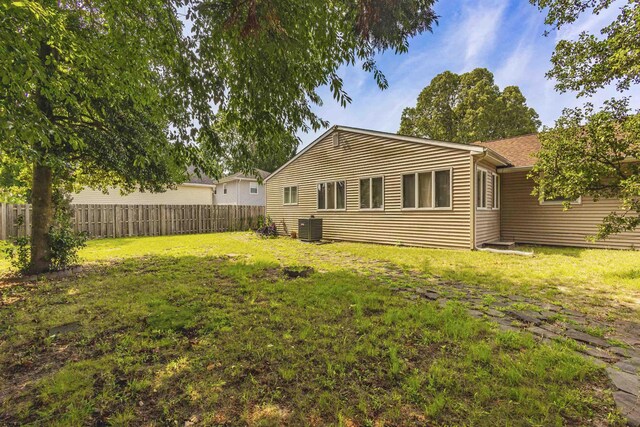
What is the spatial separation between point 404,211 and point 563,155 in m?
4.98

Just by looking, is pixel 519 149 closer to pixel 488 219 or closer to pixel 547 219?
pixel 547 219

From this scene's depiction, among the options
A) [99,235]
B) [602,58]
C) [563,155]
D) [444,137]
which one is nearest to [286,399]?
[563,155]

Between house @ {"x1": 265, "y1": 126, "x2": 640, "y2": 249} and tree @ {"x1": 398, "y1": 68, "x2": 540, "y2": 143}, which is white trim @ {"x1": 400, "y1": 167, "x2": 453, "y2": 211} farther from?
tree @ {"x1": 398, "y1": 68, "x2": 540, "y2": 143}

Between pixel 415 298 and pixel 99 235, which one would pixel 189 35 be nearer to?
pixel 415 298

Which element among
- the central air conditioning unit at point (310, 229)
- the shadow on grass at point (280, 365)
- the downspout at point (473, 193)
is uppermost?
the downspout at point (473, 193)

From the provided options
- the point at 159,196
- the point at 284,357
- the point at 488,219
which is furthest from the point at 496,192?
the point at 159,196

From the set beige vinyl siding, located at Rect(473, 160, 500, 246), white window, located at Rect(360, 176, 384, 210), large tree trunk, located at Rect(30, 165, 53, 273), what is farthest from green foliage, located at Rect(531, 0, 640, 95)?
large tree trunk, located at Rect(30, 165, 53, 273)

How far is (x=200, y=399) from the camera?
2186 mm

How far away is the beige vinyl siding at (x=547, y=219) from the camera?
30.1 feet

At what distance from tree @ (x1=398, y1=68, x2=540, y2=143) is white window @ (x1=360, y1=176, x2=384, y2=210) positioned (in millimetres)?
16758

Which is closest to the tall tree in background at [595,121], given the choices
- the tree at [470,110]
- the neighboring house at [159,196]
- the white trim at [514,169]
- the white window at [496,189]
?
the white trim at [514,169]

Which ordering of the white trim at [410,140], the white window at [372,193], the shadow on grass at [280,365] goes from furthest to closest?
the white window at [372,193] < the white trim at [410,140] < the shadow on grass at [280,365]

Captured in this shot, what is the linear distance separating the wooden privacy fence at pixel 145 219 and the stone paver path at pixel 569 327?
14.5 m

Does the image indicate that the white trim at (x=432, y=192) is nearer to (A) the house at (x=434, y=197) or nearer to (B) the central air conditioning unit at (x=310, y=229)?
(A) the house at (x=434, y=197)
